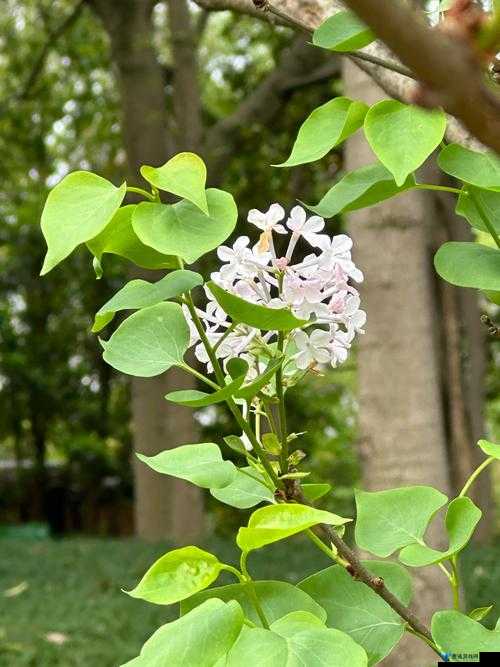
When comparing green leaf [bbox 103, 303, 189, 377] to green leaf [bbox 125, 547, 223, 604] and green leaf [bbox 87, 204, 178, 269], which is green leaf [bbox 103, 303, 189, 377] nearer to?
green leaf [bbox 87, 204, 178, 269]

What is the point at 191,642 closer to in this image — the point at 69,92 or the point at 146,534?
the point at 146,534

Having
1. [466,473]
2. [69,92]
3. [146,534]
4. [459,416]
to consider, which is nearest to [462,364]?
[459,416]

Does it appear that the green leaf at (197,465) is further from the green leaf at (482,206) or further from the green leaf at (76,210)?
the green leaf at (482,206)

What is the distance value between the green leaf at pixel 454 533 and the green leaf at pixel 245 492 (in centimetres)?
12

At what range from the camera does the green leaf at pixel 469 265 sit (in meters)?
0.81

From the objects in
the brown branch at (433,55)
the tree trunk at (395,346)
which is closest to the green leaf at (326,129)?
the brown branch at (433,55)

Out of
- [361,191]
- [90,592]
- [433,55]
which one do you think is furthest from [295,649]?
[90,592]

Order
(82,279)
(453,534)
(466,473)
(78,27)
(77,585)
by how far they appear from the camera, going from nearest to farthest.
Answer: (453,534), (77,585), (466,473), (78,27), (82,279)

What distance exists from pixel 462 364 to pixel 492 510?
3.44 feet

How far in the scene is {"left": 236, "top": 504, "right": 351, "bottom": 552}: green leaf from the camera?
0.65m

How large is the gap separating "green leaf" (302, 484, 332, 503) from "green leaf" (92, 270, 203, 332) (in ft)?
0.72

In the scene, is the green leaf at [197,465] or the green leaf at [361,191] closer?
the green leaf at [197,465]

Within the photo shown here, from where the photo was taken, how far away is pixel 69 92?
9180 mm

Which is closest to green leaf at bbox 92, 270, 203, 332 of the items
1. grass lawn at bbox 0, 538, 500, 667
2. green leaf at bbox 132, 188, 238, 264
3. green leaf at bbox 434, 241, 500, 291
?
green leaf at bbox 132, 188, 238, 264
